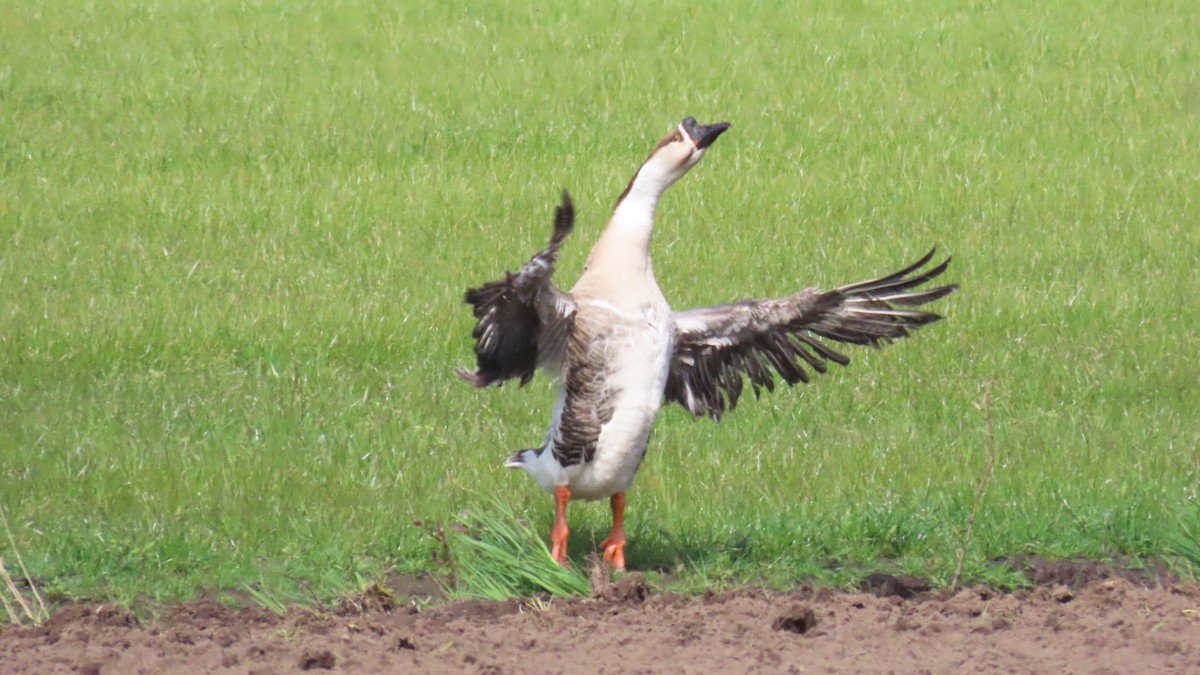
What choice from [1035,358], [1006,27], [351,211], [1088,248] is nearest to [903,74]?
[1006,27]

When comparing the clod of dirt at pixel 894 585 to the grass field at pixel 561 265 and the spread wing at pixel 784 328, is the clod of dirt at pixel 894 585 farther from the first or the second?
the spread wing at pixel 784 328

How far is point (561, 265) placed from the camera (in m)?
11.3

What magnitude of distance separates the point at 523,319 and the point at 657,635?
1197 millimetres

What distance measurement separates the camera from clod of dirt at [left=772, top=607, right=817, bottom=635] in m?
5.43

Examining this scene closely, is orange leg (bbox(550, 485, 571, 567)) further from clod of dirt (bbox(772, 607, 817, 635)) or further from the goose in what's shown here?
clod of dirt (bbox(772, 607, 817, 635))

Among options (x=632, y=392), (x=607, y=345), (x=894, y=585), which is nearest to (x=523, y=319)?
(x=607, y=345)

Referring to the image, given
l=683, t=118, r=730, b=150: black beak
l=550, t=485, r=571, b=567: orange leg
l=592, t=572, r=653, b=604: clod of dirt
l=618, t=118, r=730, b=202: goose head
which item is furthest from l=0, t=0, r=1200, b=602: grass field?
l=683, t=118, r=730, b=150: black beak

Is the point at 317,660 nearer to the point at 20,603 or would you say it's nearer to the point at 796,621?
the point at 20,603

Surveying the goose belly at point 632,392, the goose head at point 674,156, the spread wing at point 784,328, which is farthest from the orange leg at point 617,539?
the goose head at point 674,156

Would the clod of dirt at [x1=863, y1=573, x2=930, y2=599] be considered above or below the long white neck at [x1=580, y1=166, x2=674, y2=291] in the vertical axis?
below

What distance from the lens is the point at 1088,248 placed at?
38.8ft

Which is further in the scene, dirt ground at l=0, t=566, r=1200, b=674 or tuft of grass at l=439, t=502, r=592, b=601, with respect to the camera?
tuft of grass at l=439, t=502, r=592, b=601

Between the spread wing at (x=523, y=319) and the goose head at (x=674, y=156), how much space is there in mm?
308

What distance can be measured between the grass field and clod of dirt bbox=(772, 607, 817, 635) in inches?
24.0
